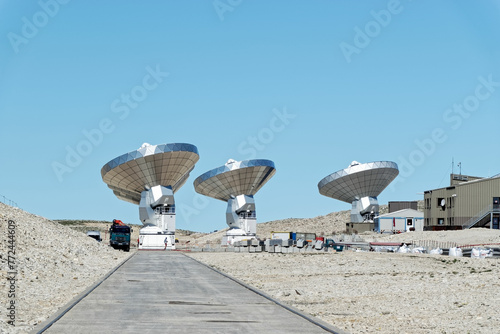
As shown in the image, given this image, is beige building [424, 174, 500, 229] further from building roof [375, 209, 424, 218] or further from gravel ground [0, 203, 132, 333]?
gravel ground [0, 203, 132, 333]

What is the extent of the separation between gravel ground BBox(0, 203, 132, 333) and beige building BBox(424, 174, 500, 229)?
48.2 m

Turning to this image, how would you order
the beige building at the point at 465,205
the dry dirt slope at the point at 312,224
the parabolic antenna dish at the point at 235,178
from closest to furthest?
the beige building at the point at 465,205, the parabolic antenna dish at the point at 235,178, the dry dirt slope at the point at 312,224

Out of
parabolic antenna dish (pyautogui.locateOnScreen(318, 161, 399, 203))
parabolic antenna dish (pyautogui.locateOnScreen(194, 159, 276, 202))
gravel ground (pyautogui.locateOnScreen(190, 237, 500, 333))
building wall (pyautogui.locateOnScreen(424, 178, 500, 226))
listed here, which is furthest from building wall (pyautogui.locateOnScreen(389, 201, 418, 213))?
gravel ground (pyautogui.locateOnScreen(190, 237, 500, 333))

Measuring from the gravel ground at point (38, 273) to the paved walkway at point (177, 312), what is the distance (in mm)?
942

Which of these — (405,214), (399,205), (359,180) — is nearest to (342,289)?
(359,180)

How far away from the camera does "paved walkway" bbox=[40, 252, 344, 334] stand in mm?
12023

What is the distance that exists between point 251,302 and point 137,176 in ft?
168

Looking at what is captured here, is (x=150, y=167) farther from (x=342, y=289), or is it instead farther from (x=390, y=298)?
(x=390, y=298)

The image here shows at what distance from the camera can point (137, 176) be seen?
66188mm

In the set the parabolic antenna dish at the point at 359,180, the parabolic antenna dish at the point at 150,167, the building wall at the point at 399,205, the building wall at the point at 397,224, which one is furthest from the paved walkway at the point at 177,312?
the building wall at the point at 399,205

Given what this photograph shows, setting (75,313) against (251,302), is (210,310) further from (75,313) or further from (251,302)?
(75,313)

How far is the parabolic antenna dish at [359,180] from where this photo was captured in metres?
84.2

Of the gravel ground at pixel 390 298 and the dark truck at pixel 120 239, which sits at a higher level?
the dark truck at pixel 120 239

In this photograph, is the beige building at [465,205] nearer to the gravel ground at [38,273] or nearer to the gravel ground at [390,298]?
the gravel ground at [390,298]
